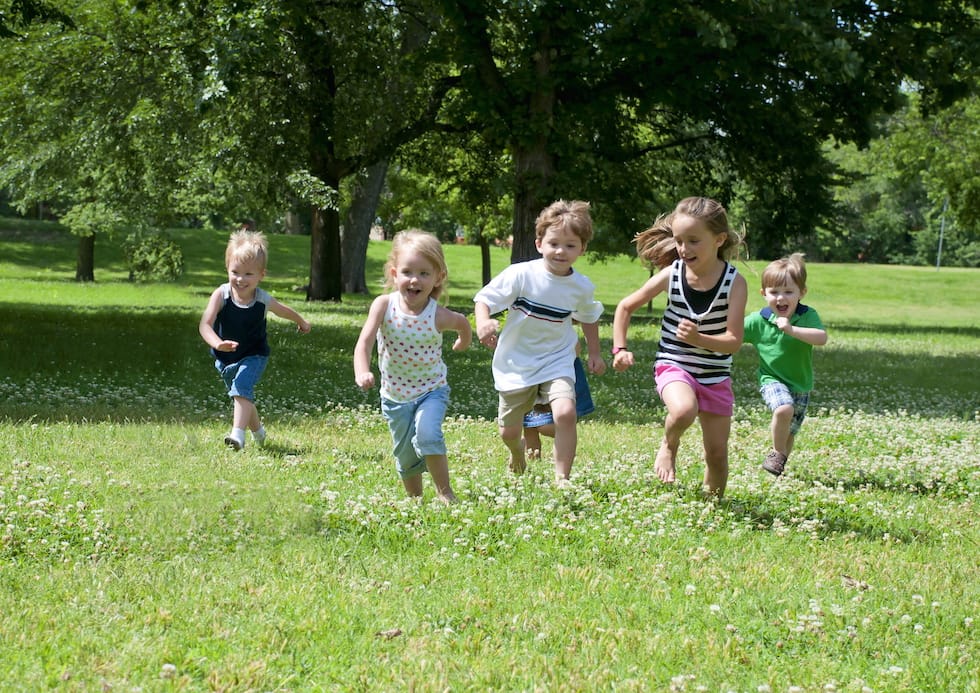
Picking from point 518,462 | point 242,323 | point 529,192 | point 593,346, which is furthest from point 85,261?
point 593,346

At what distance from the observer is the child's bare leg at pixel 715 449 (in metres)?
7.76

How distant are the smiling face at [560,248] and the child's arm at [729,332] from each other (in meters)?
1.00

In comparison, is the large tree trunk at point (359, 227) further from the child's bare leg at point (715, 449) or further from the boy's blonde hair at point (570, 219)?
the child's bare leg at point (715, 449)

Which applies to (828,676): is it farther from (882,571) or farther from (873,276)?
(873,276)

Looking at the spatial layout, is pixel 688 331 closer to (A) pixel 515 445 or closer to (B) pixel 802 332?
(A) pixel 515 445

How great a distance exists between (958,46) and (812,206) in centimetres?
632

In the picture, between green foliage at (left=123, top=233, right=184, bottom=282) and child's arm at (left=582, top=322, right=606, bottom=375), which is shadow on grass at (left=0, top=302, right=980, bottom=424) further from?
green foliage at (left=123, top=233, right=184, bottom=282)

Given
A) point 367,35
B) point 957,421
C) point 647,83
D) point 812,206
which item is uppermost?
point 367,35

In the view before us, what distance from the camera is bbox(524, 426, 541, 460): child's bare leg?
953cm

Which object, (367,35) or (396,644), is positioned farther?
(367,35)

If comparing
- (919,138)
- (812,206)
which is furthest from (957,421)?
(919,138)

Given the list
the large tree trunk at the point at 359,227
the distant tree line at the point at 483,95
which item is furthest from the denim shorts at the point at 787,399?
the large tree trunk at the point at 359,227

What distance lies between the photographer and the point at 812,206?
89.1 ft

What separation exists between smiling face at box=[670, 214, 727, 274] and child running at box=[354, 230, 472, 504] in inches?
60.7
